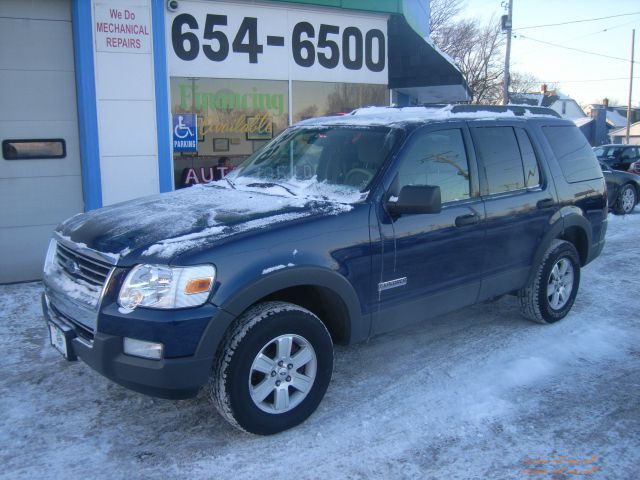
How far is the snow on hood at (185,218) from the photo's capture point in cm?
322

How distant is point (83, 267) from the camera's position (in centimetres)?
344

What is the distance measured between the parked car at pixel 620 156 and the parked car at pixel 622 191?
3.59 meters

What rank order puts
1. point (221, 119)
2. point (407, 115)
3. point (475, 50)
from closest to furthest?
1. point (407, 115)
2. point (221, 119)
3. point (475, 50)

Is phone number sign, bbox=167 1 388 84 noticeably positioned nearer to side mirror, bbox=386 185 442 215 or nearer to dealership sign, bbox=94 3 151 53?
dealership sign, bbox=94 3 151 53

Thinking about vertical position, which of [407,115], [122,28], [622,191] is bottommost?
[622,191]

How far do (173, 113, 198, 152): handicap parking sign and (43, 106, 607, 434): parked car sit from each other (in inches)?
150

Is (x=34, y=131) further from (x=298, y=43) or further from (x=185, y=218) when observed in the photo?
(x=185, y=218)

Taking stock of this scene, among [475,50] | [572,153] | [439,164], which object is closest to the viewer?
[439,164]

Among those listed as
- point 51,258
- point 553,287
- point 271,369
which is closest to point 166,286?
point 271,369

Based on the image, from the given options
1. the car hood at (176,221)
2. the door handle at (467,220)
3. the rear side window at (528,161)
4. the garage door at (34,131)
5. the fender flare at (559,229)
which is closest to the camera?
the car hood at (176,221)

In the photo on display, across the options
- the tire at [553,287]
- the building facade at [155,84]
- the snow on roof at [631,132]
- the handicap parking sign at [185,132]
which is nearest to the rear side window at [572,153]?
the tire at [553,287]

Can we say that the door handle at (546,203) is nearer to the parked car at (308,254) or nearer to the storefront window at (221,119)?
the parked car at (308,254)

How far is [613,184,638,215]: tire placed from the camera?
13.2 metres

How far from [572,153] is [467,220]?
1.85 metres
